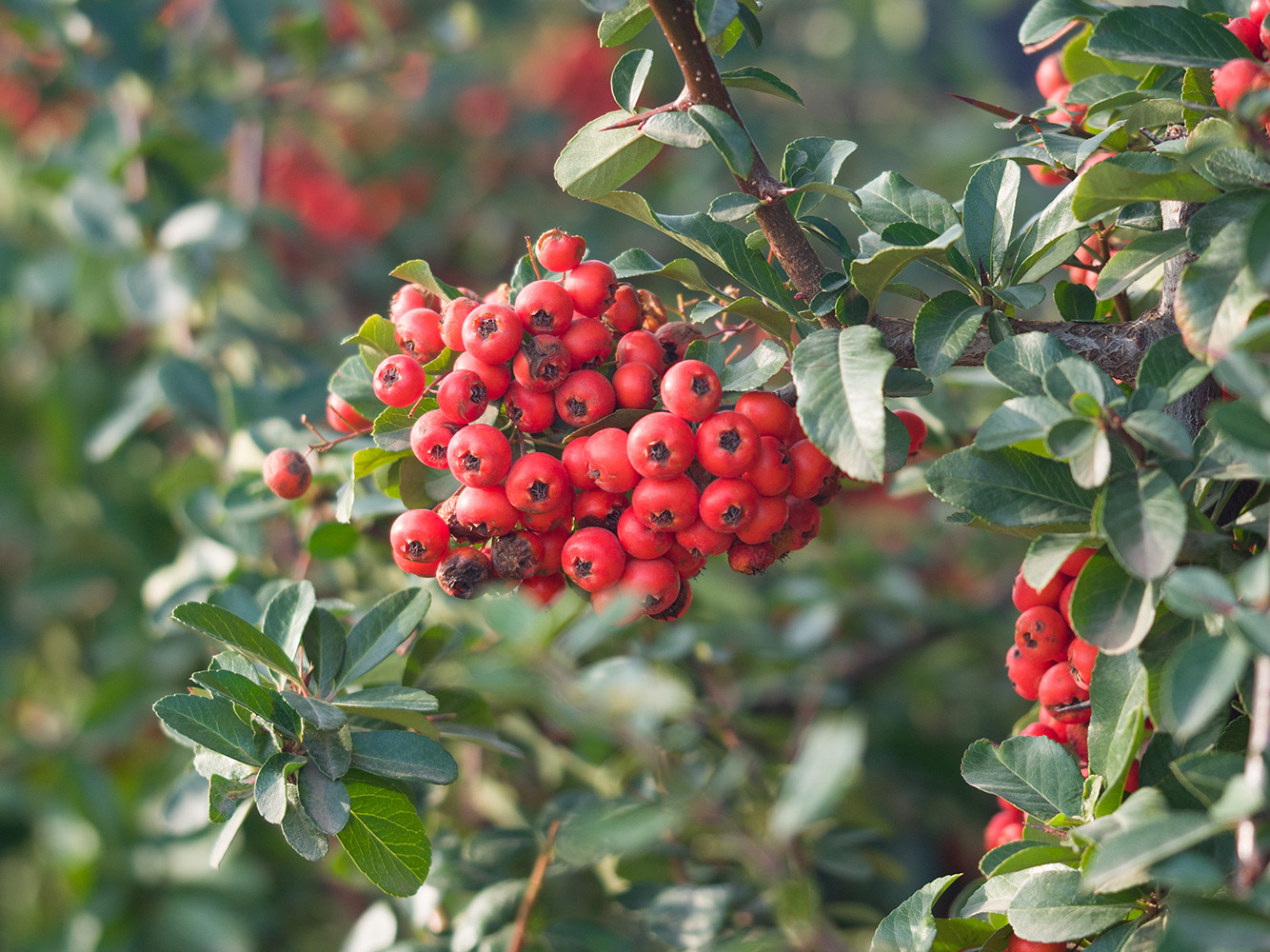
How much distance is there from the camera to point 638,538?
917mm

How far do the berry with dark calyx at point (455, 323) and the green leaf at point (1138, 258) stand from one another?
614 millimetres

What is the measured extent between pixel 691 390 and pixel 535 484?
0.55 ft

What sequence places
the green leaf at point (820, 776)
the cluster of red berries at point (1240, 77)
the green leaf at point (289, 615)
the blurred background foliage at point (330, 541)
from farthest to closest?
the blurred background foliage at point (330, 541) → the green leaf at point (289, 615) → the cluster of red berries at point (1240, 77) → the green leaf at point (820, 776)

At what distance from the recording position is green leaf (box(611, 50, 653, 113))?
3.26ft

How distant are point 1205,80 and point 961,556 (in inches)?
75.1

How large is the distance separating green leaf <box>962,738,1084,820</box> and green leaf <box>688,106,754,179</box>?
59 cm

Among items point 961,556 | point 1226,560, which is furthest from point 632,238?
point 1226,560

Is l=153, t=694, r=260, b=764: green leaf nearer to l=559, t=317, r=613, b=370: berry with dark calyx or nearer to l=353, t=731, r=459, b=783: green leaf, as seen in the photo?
l=353, t=731, r=459, b=783: green leaf

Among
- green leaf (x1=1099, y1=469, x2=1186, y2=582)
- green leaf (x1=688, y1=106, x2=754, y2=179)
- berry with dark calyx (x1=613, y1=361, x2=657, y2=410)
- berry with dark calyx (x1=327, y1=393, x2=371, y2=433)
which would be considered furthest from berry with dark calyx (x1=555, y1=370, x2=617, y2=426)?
green leaf (x1=1099, y1=469, x2=1186, y2=582)

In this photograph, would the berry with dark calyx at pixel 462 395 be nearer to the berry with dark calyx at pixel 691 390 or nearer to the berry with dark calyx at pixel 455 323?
the berry with dark calyx at pixel 455 323

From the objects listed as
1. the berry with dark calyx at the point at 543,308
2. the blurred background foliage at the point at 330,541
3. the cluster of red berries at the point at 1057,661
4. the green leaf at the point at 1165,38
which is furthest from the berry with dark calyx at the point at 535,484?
the green leaf at the point at 1165,38

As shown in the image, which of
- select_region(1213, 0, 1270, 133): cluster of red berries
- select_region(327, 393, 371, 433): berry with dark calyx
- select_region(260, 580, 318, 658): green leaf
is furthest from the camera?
select_region(327, 393, 371, 433): berry with dark calyx

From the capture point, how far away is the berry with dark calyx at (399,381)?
3.19 ft

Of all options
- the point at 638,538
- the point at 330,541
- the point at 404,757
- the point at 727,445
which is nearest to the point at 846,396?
the point at 727,445
